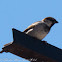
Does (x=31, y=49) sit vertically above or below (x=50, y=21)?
below

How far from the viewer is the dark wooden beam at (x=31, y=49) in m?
1.43

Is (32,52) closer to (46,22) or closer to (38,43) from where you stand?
(38,43)

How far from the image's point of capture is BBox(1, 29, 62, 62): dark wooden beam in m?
1.43

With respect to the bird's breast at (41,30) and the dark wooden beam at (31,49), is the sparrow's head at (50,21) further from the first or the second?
the dark wooden beam at (31,49)

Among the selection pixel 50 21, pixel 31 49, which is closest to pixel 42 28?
pixel 50 21

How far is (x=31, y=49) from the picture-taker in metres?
1.45

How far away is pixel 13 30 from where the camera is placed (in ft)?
5.07

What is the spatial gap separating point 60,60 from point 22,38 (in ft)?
1.46

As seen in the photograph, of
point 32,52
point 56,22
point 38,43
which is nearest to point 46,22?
point 56,22

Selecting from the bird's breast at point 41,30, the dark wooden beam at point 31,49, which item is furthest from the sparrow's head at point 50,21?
the dark wooden beam at point 31,49

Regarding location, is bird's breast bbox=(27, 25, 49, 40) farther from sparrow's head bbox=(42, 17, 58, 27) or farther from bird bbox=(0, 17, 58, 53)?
sparrow's head bbox=(42, 17, 58, 27)

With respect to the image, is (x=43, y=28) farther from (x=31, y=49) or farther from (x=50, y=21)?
(x=31, y=49)

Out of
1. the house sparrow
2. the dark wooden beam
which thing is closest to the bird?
the house sparrow

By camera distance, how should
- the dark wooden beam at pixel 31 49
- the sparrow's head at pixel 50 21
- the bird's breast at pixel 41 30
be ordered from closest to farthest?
1. the dark wooden beam at pixel 31 49
2. the bird's breast at pixel 41 30
3. the sparrow's head at pixel 50 21
